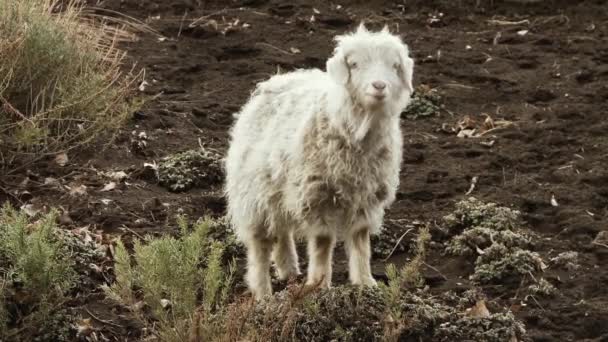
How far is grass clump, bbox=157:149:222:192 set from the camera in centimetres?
759

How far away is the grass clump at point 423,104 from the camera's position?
8.91 meters

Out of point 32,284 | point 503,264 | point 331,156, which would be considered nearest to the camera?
point 32,284

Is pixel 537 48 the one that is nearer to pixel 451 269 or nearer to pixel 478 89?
pixel 478 89

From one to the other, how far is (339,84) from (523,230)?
190 cm

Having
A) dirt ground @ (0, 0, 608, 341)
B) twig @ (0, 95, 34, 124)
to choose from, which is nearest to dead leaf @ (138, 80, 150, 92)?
dirt ground @ (0, 0, 608, 341)

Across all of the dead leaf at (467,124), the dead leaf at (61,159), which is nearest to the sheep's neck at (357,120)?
the dead leaf at (61,159)

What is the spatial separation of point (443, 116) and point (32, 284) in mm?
4266

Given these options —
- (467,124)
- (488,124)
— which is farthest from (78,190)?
(488,124)

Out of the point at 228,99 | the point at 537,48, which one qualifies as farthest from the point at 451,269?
the point at 537,48

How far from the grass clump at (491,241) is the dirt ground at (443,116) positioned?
0.10 m

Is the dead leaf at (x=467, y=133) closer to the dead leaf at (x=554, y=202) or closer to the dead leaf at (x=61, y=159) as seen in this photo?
the dead leaf at (x=554, y=202)

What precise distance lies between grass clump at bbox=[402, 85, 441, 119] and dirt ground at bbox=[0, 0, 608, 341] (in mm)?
82

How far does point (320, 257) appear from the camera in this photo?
6.03 metres

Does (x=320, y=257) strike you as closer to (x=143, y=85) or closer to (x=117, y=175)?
(x=117, y=175)
